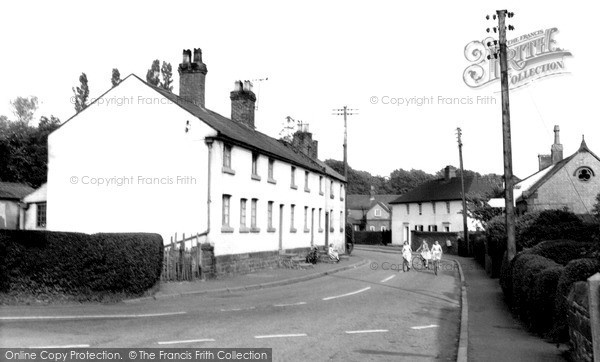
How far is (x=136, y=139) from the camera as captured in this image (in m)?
24.1

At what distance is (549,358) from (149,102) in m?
19.5

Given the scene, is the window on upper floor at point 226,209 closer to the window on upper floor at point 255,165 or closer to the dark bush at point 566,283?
the window on upper floor at point 255,165

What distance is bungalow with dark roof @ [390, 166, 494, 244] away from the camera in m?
68.0

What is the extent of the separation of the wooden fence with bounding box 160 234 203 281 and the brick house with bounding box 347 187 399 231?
67.9m

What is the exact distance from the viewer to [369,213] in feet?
319

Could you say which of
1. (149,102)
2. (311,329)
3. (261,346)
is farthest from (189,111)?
(261,346)

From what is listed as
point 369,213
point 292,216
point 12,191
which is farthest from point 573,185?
point 369,213

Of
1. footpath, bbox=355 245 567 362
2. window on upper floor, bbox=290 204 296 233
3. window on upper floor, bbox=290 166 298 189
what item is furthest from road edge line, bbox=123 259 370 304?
footpath, bbox=355 245 567 362

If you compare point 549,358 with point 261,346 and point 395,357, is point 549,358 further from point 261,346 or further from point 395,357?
point 261,346

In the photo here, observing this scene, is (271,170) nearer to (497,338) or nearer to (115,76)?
(497,338)

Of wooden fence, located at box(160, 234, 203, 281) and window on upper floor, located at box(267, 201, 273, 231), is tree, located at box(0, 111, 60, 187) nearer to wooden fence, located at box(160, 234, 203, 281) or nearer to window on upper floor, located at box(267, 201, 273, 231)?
window on upper floor, located at box(267, 201, 273, 231)

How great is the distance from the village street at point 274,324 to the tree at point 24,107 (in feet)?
188

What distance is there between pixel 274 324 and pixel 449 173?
6635 centimetres

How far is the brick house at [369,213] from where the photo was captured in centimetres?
9550
